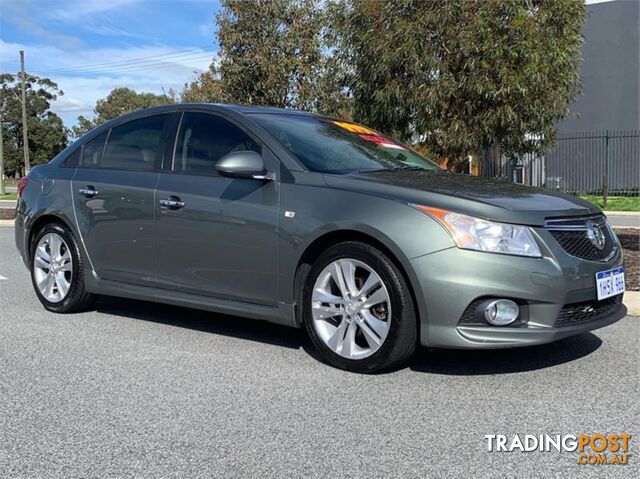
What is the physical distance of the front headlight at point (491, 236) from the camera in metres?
3.97

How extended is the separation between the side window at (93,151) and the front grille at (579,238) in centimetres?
380

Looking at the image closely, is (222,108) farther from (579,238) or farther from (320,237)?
(579,238)

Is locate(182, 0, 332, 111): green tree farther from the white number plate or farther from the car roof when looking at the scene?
the white number plate

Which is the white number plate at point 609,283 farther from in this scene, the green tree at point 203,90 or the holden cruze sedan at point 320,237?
the green tree at point 203,90

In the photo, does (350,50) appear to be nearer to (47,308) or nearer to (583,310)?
(47,308)

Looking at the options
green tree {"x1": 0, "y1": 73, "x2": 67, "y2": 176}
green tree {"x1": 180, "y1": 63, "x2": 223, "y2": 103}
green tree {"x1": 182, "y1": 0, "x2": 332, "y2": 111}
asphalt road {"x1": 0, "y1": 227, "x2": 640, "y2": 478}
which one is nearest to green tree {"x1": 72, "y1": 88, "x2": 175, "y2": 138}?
green tree {"x1": 0, "y1": 73, "x2": 67, "y2": 176}

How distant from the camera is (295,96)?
19.7 metres

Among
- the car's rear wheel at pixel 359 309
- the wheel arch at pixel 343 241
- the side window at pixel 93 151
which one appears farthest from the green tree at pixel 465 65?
the car's rear wheel at pixel 359 309

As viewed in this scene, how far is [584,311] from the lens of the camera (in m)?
4.20

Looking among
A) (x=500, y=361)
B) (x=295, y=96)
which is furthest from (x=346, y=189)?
(x=295, y=96)

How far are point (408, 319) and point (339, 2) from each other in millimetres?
8894

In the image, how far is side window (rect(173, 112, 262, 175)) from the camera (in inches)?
203

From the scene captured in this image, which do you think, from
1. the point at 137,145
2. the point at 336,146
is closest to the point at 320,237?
the point at 336,146

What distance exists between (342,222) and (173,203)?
58.6 inches
